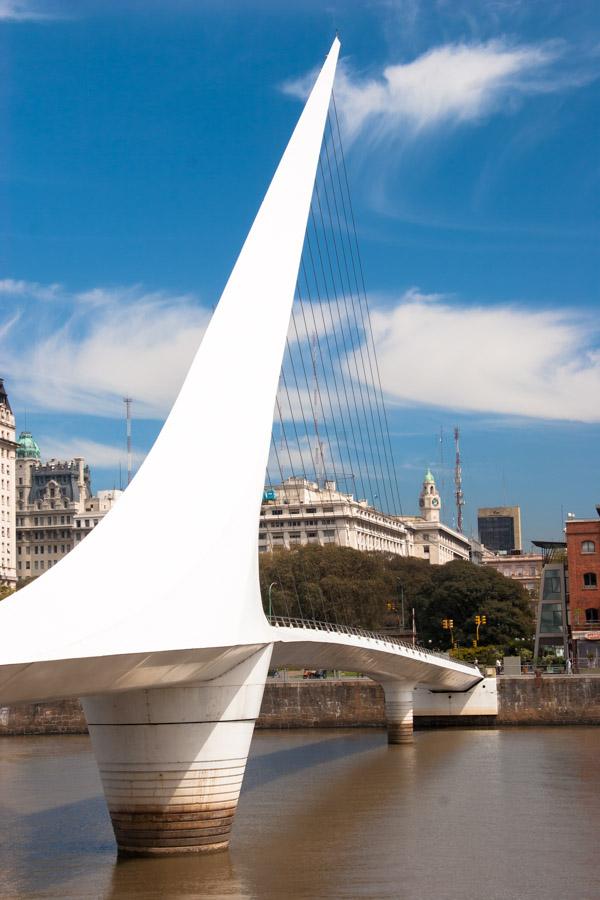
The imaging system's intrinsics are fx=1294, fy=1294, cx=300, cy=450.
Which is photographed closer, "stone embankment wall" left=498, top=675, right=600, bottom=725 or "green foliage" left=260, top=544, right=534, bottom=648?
"stone embankment wall" left=498, top=675, right=600, bottom=725

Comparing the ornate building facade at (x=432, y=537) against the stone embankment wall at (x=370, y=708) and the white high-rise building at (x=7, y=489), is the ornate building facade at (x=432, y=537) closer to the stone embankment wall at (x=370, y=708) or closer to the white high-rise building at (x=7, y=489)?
the white high-rise building at (x=7, y=489)

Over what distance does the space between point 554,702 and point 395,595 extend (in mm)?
28063

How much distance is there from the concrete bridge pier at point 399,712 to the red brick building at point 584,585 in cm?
1789

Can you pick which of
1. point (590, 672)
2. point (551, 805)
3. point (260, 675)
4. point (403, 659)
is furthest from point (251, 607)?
point (590, 672)

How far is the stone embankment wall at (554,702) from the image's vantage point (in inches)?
1893

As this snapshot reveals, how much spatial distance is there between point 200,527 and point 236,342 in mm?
4552

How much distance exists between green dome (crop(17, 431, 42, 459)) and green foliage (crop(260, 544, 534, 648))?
7412 cm

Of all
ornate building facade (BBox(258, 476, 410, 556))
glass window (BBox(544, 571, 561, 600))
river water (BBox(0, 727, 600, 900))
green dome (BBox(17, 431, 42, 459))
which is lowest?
river water (BBox(0, 727, 600, 900))

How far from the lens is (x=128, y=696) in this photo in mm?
19344

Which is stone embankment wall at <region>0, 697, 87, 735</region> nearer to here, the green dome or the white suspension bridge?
the white suspension bridge

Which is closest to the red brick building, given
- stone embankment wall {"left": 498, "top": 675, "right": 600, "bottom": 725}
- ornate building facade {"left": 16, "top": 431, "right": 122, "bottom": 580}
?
stone embankment wall {"left": 498, "top": 675, "right": 600, "bottom": 725}

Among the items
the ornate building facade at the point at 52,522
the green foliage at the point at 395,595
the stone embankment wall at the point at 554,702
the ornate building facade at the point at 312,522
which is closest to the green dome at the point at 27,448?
the ornate building facade at the point at 52,522

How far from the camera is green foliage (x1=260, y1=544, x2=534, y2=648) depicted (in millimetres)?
68312

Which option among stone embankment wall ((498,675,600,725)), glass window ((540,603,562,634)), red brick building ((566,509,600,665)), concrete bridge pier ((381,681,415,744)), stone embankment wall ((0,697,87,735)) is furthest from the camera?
glass window ((540,603,562,634))
